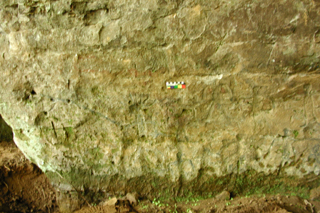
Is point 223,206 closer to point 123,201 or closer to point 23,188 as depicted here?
point 123,201

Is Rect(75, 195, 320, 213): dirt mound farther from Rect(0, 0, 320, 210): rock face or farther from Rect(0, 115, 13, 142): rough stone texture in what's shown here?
Rect(0, 115, 13, 142): rough stone texture

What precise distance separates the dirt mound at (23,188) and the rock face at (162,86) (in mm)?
471

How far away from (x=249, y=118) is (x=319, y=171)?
763 mm

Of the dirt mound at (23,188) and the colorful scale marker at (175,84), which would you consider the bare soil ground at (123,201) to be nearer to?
the dirt mound at (23,188)

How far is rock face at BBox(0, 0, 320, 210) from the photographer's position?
5.97ft

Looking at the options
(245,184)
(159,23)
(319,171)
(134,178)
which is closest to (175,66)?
(159,23)

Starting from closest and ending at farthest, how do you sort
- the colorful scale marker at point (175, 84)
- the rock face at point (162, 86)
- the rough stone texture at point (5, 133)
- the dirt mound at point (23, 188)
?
the rock face at point (162, 86)
the colorful scale marker at point (175, 84)
the dirt mound at point (23, 188)
the rough stone texture at point (5, 133)

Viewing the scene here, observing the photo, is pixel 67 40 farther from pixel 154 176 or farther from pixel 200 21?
pixel 154 176

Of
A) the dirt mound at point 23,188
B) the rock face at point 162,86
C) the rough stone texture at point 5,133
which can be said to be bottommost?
the dirt mound at point 23,188

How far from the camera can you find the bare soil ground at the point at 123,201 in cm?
201

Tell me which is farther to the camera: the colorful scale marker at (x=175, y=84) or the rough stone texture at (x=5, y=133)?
the rough stone texture at (x=5, y=133)

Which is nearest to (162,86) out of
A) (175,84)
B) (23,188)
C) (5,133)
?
(175,84)

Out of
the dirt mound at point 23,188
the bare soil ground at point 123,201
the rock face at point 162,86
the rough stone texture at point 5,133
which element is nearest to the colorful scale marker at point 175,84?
the rock face at point 162,86

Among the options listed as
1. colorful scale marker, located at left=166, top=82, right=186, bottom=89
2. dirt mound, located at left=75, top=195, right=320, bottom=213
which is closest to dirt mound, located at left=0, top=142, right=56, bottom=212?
dirt mound, located at left=75, top=195, right=320, bottom=213
